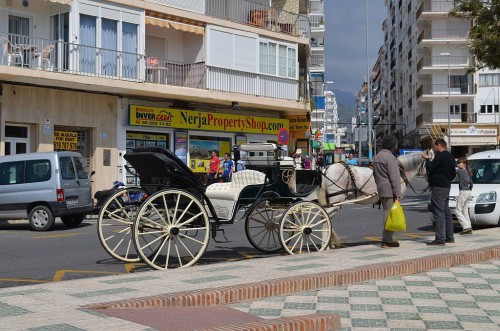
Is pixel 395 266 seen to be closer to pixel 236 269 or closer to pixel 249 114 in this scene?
pixel 236 269

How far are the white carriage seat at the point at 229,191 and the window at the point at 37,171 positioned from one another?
8.35 m

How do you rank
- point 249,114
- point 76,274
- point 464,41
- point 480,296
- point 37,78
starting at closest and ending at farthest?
point 480,296
point 76,274
point 37,78
point 249,114
point 464,41

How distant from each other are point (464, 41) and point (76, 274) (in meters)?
63.5

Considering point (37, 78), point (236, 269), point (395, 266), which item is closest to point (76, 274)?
point (236, 269)

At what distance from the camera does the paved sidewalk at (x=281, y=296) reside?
18.7ft

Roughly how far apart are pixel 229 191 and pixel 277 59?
22.8m

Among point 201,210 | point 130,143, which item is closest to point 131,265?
point 201,210

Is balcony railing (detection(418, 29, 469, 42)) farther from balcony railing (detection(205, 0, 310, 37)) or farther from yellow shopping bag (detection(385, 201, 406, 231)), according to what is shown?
yellow shopping bag (detection(385, 201, 406, 231))

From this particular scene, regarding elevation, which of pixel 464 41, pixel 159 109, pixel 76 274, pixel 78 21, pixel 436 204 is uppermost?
pixel 464 41

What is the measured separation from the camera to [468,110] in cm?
6688

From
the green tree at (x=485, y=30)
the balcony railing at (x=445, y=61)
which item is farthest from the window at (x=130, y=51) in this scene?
the balcony railing at (x=445, y=61)

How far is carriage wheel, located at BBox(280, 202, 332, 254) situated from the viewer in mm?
10031

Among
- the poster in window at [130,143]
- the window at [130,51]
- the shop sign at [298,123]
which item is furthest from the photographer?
the shop sign at [298,123]

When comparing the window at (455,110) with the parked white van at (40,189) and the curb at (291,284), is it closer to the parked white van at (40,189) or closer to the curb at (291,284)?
the parked white van at (40,189)
